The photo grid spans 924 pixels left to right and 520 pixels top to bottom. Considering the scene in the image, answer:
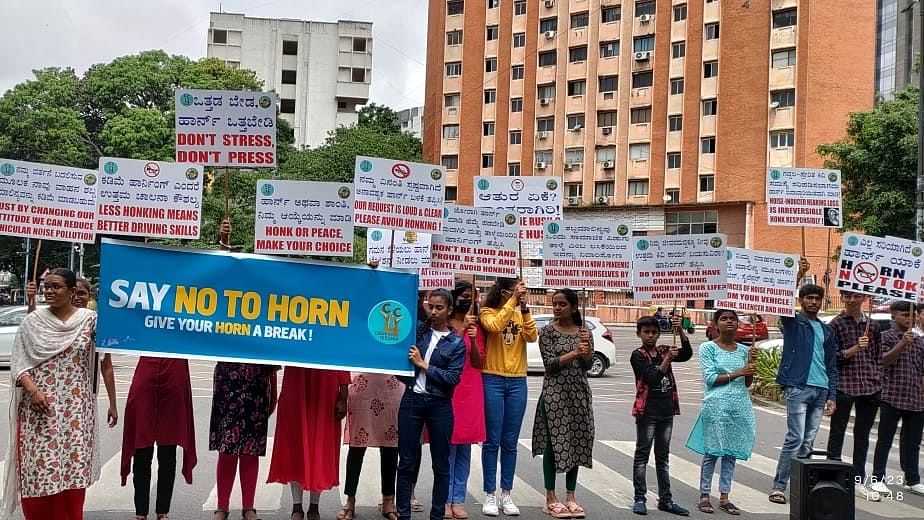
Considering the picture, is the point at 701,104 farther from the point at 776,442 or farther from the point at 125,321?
the point at 125,321

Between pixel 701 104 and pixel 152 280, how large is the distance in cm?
5225

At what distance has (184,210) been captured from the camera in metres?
7.71

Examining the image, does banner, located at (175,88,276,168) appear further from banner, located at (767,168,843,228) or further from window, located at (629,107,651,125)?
window, located at (629,107,651,125)

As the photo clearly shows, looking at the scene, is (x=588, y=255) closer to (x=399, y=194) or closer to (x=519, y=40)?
(x=399, y=194)

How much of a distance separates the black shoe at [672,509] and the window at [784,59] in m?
49.2

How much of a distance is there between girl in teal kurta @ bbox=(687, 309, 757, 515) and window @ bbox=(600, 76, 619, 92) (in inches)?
2049

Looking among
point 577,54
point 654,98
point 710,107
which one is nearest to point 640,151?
point 654,98

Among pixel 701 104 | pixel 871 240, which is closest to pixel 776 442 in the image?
pixel 871 240

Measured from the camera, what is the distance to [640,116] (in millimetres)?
58500

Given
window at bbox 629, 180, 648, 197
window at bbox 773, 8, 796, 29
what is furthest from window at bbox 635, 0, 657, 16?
window at bbox 629, 180, 648, 197

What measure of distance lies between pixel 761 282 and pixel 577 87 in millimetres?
52669

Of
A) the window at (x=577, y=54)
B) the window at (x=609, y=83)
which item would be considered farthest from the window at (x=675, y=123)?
the window at (x=577, y=54)

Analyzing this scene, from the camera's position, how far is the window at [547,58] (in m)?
61.5

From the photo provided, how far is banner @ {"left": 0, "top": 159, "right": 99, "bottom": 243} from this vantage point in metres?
7.70
